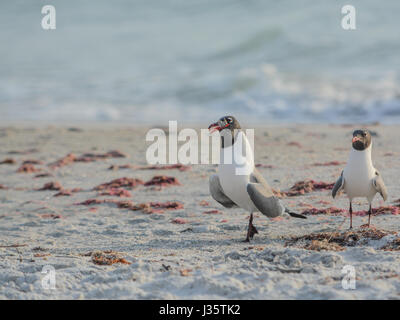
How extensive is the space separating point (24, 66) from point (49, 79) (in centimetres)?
449

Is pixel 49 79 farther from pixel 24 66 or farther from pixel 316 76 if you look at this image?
pixel 316 76

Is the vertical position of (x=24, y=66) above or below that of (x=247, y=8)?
below

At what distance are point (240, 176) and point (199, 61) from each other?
27.3 metres

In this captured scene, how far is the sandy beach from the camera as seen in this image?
492cm

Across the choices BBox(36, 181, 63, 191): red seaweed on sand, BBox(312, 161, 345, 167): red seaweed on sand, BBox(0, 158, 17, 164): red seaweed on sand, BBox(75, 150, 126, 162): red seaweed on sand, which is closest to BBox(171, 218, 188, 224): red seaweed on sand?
BBox(36, 181, 63, 191): red seaweed on sand

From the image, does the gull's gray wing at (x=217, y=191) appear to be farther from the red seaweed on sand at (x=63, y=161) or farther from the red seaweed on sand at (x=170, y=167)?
the red seaweed on sand at (x=63, y=161)

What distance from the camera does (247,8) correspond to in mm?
39219

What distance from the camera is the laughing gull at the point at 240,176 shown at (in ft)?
21.7

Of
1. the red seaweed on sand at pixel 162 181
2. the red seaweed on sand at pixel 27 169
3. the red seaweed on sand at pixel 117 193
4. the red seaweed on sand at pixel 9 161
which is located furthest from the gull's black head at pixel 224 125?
the red seaweed on sand at pixel 9 161

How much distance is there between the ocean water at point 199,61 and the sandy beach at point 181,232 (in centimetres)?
993

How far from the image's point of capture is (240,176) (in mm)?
6637

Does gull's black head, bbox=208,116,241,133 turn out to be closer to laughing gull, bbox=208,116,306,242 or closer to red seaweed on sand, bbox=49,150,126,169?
laughing gull, bbox=208,116,306,242
